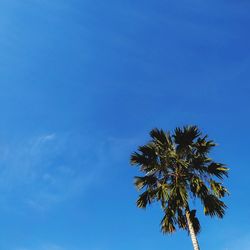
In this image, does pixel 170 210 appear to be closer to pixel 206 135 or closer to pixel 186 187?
pixel 186 187

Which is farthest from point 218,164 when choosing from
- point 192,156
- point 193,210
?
point 193,210

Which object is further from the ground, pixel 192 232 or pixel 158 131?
pixel 158 131

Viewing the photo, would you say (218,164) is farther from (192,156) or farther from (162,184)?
(162,184)

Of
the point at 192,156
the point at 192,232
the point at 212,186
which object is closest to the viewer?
the point at 192,232

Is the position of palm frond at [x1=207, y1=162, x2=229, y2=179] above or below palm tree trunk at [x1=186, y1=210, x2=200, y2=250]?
above

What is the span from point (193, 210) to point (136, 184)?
3.65 meters

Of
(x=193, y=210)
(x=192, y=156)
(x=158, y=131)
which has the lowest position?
(x=193, y=210)

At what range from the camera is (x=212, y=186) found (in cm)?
2002

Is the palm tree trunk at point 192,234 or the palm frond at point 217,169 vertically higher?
the palm frond at point 217,169

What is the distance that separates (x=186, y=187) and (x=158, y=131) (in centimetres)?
425

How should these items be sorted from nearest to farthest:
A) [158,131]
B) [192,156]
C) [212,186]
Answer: [212,186], [192,156], [158,131]

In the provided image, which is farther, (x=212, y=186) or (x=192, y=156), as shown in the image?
(x=192, y=156)

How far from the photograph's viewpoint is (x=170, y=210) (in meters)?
19.6

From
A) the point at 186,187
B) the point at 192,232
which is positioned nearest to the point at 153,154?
the point at 186,187
